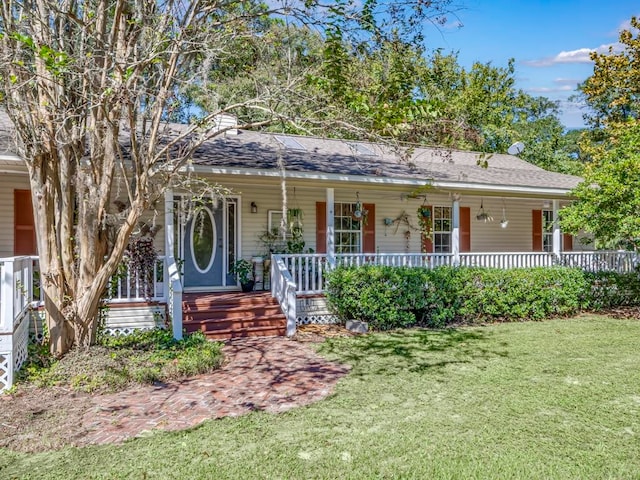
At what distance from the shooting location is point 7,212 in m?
9.18

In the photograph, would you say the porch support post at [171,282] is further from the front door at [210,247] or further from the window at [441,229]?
the window at [441,229]

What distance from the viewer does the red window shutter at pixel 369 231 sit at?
41.6ft

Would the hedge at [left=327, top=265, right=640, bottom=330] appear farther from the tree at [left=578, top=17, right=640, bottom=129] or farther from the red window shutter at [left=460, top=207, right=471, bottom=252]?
the tree at [left=578, top=17, right=640, bottom=129]

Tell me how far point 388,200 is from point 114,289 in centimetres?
753

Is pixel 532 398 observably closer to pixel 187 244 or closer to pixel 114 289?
pixel 114 289

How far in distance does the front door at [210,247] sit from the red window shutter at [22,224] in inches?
116

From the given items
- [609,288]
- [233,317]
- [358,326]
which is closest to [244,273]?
[233,317]

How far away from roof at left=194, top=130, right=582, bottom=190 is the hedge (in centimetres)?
224

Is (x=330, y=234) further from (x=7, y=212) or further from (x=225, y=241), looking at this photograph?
(x=7, y=212)

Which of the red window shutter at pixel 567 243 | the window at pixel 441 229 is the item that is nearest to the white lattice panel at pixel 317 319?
the window at pixel 441 229

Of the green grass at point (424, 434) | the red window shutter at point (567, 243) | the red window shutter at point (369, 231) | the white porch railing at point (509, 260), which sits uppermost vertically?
the red window shutter at point (369, 231)

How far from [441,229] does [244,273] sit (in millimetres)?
6376

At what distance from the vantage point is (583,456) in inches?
148

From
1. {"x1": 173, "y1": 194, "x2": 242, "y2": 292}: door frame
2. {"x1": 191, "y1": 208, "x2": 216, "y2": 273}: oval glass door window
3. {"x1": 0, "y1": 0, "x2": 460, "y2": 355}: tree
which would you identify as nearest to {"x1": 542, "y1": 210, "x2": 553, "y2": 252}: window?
{"x1": 173, "y1": 194, "x2": 242, "y2": 292}: door frame
